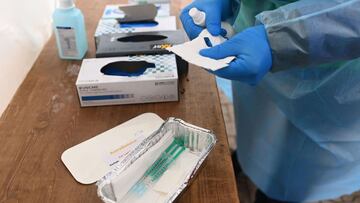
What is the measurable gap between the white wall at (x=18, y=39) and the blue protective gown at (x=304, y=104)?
0.52 metres

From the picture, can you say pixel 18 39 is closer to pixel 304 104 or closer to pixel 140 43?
pixel 140 43

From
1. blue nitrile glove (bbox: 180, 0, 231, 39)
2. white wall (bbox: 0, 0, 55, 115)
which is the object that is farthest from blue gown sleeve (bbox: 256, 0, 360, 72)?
white wall (bbox: 0, 0, 55, 115)

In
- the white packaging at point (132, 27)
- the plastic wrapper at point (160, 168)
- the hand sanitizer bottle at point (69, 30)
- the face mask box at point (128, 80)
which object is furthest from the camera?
the white packaging at point (132, 27)

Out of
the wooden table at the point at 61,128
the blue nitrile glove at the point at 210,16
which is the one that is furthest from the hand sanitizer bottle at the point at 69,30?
the blue nitrile glove at the point at 210,16

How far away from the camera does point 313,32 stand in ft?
1.57

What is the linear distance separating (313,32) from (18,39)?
0.65m

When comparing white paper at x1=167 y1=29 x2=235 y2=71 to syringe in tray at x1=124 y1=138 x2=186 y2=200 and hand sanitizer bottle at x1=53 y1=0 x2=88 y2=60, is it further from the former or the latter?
hand sanitizer bottle at x1=53 y1=0 x2=88 y2=60

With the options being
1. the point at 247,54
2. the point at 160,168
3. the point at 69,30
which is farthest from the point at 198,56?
the point at 69,30

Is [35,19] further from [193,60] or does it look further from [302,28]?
[302,28]

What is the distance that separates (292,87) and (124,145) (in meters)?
0.37

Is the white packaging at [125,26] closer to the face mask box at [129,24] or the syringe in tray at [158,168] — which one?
the face mask box at [129,24]

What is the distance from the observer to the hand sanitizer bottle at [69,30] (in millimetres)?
705

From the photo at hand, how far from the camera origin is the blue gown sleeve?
47 centimetres

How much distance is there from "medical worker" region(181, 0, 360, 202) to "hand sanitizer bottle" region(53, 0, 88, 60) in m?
0.24
